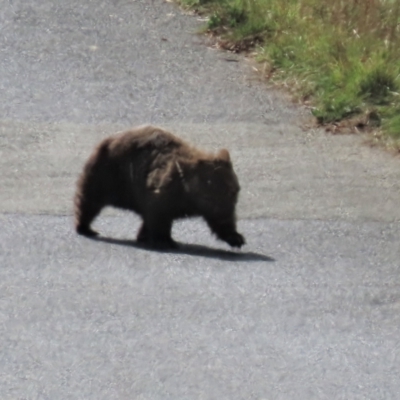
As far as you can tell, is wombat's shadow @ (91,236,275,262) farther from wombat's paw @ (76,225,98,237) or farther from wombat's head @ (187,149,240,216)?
wombat's head @ (187,149,240,216)

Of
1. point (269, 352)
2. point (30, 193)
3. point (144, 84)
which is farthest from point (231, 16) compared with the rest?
point (269, 352)

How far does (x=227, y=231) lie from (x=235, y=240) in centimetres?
9

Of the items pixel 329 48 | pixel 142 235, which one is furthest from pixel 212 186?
pixel 329 48

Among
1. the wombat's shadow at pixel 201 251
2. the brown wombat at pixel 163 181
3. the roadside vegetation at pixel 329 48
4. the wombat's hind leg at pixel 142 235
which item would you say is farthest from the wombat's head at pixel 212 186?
the roadside vegetation at pixel 329 48

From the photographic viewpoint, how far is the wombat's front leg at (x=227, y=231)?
29.5 ft

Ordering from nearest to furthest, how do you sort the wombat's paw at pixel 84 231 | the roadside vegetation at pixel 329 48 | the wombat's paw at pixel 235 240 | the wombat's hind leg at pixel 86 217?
the wombat's paw at pixel 235 240 < the wombat's hind leg at pixel 86 217 < the wombat's paw at pixel 84 231 < the roadside vegetation at pixel 329 48

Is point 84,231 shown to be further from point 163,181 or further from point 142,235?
point 163,181

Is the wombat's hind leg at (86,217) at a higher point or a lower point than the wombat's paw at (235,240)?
lower

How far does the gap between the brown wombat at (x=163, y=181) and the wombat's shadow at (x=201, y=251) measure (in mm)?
72

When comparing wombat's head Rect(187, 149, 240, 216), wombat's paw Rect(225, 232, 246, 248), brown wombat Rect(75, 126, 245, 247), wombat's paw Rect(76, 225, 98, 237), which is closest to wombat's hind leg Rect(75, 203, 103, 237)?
wombat's paw Rect(76, 225, 98, 237)

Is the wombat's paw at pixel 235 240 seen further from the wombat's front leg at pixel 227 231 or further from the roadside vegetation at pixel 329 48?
the roadside vegetation at pixel 329 48

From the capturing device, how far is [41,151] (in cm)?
1147

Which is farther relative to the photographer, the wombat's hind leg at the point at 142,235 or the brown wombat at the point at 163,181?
the wombat's hind leg at the point at 142,235

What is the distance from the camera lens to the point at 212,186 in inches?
351
